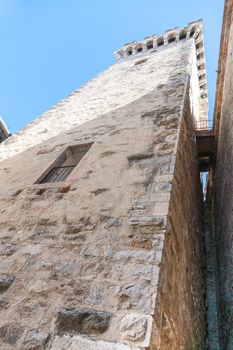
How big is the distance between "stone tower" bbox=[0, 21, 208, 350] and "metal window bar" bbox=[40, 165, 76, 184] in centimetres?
2

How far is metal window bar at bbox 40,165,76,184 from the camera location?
4.21 metres

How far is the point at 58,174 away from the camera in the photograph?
4355 millimetres

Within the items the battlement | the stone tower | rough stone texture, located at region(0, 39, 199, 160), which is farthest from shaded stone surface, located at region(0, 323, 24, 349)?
the battlement

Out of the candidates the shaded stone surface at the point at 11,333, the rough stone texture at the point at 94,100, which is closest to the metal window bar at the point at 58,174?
the rough stone texture at the point at 94,100

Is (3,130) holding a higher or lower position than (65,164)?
lower

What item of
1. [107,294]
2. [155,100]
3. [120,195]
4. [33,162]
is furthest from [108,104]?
[107,294]

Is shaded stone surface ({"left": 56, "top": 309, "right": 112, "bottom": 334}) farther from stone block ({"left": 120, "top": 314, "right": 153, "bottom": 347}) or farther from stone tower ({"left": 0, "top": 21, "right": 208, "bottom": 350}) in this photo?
stone block ({"left": 120, "top": 314, "right": 153, "bottom": 347})

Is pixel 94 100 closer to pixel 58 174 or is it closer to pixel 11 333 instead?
pixel 58 174

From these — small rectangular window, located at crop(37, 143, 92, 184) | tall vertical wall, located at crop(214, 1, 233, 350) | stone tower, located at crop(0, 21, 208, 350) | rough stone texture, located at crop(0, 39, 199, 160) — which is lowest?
tall vertical wall, located at crop(214, 1, 233, 350)

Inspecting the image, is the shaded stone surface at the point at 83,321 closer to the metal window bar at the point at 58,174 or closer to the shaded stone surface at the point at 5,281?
the shaded stone surface at the point at 5,281

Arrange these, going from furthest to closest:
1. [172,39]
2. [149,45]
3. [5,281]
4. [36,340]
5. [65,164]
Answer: [149,45] → [172,39] → [65,164] → [5,281] → [36,340]

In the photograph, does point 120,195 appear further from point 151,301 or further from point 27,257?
point 151,301

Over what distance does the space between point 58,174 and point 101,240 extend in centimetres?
191

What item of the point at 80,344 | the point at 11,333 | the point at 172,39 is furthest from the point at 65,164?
the point at 172,39
